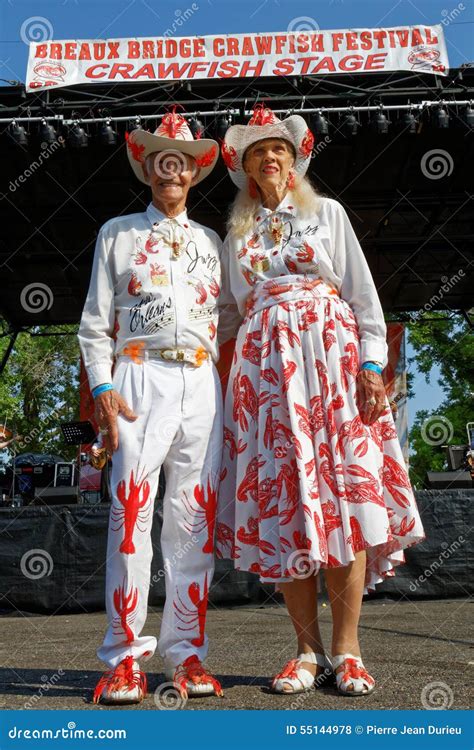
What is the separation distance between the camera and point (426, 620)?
4.35 meters

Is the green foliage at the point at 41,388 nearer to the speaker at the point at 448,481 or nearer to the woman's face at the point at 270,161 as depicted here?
the speaker at the point at 448,481

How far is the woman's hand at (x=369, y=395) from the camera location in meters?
2.34

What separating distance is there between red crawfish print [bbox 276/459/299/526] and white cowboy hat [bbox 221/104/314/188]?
3.54ft

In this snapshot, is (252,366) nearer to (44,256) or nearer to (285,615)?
(285,615)

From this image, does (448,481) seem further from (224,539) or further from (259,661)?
(224,539)

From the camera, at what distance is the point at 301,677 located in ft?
7.19

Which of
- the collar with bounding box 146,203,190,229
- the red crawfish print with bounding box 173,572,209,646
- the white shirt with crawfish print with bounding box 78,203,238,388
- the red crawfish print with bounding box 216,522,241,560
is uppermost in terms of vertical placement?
the collar with bounding box 146,203,190,229

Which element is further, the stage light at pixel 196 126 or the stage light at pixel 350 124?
the stage light at pixel 350 124

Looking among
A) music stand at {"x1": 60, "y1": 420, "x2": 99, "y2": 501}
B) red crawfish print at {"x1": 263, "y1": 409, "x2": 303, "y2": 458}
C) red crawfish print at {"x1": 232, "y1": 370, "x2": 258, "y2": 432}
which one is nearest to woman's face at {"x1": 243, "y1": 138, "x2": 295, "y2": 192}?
red crawfish print at {"x1": 232, "y1": 370, "x2": 258, "y2": 432}

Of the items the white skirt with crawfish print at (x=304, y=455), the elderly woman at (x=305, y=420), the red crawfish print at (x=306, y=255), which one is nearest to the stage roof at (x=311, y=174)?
the elderly woman at (x=305, y=420)

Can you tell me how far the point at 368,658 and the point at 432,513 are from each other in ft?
9.85

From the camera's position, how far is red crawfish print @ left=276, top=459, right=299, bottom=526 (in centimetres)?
223

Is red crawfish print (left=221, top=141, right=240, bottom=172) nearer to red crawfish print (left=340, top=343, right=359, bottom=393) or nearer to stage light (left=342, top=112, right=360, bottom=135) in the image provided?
red crawfish print (left=340, top=343, right=359, bottom=393)

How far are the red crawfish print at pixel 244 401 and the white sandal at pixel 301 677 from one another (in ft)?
2.39
